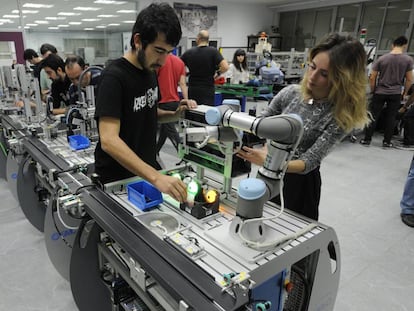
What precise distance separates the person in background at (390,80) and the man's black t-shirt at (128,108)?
148 inches

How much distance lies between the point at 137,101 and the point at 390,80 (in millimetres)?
4265

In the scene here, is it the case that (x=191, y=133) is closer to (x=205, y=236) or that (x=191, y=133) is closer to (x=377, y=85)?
(x=205, y=236)

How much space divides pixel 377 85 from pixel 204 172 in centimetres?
418

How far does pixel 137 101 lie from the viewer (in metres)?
1.23

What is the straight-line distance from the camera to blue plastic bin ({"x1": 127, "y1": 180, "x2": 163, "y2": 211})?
1101mm

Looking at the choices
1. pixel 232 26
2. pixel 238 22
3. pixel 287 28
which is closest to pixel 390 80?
pixel 232 26

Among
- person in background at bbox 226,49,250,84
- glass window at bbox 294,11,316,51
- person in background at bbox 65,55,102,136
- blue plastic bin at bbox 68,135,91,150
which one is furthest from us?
glass window at bbox 294,11,316,51

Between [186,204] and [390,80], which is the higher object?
[390,80]

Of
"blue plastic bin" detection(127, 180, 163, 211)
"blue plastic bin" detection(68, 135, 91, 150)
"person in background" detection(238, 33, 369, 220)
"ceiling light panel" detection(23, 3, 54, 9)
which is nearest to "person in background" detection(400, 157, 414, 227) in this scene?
"person in background" detection(238, 33, 369, 220)

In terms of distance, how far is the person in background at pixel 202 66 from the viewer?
142 inches

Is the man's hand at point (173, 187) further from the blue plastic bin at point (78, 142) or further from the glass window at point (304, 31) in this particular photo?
the glass window at point (304, 31)

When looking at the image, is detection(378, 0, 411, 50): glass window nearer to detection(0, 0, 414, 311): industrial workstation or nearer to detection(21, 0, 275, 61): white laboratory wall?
detection(21, 0, 275, 61): white laboratory wall

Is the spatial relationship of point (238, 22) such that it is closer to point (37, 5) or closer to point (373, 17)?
point (373, 17)

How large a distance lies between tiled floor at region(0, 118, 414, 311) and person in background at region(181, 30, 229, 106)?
5.73 feet
